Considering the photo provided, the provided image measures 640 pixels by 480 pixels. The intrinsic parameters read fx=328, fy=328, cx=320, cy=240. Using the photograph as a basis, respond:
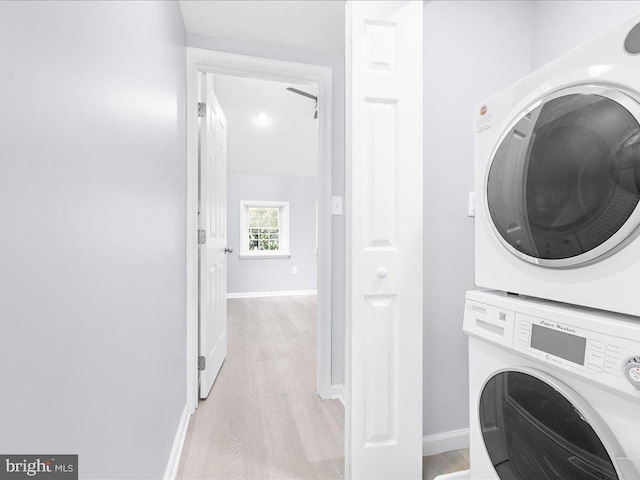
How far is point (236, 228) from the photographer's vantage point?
224 inches

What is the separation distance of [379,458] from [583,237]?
1192 millimetres

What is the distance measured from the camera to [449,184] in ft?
5.34

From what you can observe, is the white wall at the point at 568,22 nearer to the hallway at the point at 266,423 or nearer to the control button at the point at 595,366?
the control button at the point at 595,366

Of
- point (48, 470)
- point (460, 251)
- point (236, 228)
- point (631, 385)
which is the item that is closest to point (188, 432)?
point (48, 470)

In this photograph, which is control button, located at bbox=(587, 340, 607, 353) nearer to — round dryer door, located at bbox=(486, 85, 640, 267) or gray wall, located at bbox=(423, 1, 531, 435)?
round dryer door, located at bbox=(486, 85, 640, 267)

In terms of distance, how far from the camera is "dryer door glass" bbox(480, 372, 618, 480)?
658 millimetres

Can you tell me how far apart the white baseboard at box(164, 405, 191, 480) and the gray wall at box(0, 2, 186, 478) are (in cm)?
18

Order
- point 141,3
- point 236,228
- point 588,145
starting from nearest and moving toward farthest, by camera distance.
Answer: point 588,145, point 141,3, point 236,228

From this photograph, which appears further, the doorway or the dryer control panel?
the doorway

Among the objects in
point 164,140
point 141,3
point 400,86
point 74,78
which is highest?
point 141,3

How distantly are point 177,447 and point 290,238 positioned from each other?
180 inches

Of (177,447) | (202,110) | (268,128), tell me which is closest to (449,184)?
(202,110)

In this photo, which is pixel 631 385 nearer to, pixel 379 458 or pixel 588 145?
pixel 588 145

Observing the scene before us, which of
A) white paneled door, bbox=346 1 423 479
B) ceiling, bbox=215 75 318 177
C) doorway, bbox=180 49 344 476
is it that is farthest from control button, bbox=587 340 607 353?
ceiling, bbox=215 75 318 177
